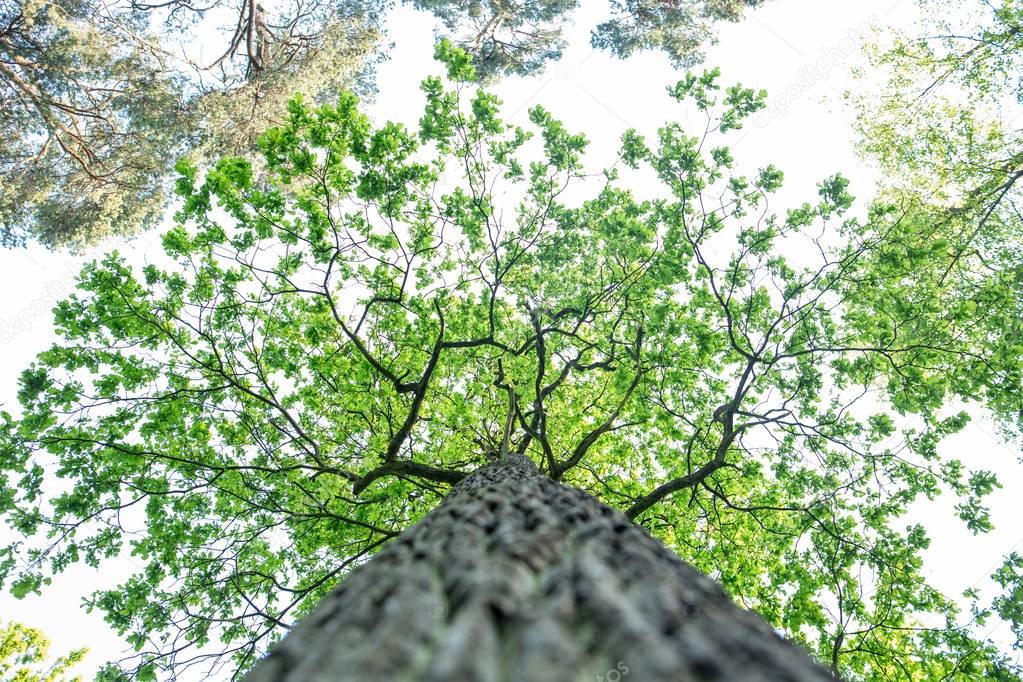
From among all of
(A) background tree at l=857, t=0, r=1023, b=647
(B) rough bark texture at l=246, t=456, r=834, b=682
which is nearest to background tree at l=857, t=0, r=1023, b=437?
(A) background tree at l=857, t=0, r=1023, b=647

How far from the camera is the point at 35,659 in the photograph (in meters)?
18.3

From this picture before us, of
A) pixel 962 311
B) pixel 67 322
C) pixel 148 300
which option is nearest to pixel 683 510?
pixel 962 311

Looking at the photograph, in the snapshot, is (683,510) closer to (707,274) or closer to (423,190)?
(707,274)

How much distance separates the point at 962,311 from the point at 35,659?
2781 cm

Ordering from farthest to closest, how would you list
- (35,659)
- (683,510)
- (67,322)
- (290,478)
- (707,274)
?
1. (35,659)
2. (683,510)
3. (707,274)
4. (290,478)
5. (67,322)

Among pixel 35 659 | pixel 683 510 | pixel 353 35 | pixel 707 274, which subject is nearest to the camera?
pixel 707 274

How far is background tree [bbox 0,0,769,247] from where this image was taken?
13.1 meters

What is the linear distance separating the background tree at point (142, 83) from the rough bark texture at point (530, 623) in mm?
14403

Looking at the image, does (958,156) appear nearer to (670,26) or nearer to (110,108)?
(670,26)

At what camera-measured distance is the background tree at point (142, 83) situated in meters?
13.1

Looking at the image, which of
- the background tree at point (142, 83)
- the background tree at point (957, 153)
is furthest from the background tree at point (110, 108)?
the background tree at point (957, 153)

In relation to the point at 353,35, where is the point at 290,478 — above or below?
below

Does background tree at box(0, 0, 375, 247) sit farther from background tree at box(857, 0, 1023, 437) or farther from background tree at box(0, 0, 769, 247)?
background tree at box(857, 0, 1023, 437)

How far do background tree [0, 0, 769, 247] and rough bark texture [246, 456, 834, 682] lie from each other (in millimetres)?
14403
